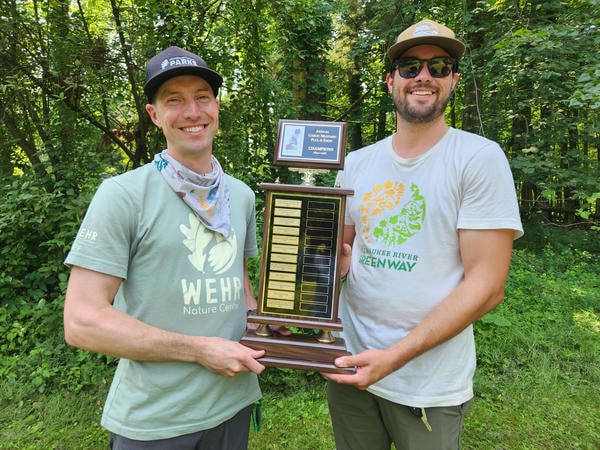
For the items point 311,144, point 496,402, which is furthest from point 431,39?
point 496,402

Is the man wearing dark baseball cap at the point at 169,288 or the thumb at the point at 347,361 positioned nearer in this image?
the man wearing dark baseball cap at the point at 169,288

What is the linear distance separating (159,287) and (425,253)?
3.90 ft

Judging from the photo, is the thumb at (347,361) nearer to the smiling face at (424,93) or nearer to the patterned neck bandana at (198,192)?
the patterned neck bandana at (198,192)

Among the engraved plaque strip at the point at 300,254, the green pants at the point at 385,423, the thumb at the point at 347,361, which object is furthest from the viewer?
the engraved plaque strip at the point at 300,254

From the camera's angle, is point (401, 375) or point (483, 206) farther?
point (401, 375)

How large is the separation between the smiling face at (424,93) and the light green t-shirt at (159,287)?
3.64ft

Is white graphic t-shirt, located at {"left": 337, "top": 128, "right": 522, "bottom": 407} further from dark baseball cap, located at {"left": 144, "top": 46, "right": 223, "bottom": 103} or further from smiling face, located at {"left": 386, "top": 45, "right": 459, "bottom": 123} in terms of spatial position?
dark baseball cap, located at {"left": 144, "top": 46, "right": 223, "bottom": 103}

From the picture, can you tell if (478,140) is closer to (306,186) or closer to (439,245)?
(439,245)

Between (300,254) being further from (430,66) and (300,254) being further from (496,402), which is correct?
(496,402)

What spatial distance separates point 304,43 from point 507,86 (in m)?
3.97

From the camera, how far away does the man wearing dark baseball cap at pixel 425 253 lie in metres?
1.70

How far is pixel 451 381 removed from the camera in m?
1.80

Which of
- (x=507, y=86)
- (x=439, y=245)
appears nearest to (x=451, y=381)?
(x=439, y=245)

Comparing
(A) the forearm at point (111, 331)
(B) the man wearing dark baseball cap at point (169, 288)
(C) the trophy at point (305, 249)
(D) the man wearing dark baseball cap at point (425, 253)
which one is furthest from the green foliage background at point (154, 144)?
(A) the forearm at point (111, 331)
